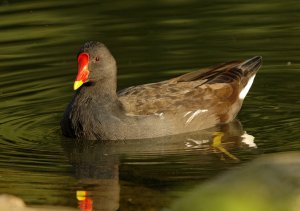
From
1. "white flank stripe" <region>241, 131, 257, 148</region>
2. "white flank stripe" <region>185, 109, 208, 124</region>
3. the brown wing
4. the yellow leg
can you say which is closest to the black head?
the brown wing

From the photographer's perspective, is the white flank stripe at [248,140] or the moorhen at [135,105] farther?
the moorhen at [135,105]

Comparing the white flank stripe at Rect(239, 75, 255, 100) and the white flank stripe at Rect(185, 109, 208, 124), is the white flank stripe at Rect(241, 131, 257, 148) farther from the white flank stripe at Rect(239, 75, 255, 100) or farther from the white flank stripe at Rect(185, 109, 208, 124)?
the white flank stripe at Rect(239, 75, 255, 100)

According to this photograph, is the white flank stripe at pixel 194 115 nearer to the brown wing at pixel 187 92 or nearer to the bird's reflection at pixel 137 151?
the brown wing at pixel 187 92

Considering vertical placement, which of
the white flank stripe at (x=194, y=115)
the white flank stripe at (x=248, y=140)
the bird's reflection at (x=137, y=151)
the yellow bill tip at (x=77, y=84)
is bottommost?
the bird's reflection at (x=137, y=151)

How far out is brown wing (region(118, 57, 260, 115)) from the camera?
375 inches

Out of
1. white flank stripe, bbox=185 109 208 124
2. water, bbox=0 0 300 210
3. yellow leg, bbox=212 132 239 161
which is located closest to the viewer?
water, bbox=0 0 300 210

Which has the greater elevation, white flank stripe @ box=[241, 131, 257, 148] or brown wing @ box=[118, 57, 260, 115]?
brown wing @ box=[118, 57, 260, 115]

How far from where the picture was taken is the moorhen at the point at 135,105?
9320mm

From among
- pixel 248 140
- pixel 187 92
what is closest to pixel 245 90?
pixel 187 92

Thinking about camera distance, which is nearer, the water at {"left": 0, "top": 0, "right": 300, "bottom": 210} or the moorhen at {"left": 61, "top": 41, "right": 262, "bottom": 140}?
the water at {"left": 0, "top": 0, "right": 300, "bottom": 210}

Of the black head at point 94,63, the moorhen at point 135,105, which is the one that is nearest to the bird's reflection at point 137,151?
the moorhen at point 135,105

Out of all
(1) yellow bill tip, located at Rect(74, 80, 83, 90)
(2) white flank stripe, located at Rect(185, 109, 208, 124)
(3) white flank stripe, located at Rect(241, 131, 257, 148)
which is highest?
(1) yellow bill tip, located at Rect(74, 80, 83, 90)

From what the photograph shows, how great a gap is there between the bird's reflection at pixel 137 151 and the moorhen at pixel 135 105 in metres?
0.10

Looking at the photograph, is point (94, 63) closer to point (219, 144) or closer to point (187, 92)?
point (187, 92)
